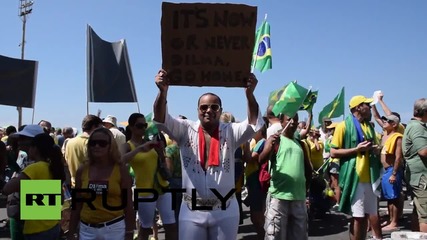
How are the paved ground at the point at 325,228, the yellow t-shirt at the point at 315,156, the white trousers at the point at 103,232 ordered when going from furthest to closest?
the yellow t-shirt at the point at 315,156 < the paved ground at the point at 325,228 < the white trousers at the point at 103,232

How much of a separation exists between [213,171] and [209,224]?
0.38 metres

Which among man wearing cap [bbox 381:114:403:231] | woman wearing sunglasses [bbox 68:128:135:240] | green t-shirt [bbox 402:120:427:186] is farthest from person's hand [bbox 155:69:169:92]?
man wearing cap [bbox 381:114:403:231]

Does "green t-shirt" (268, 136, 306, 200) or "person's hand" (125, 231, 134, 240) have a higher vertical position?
"green t-shirt" (268, 136, 306, 200)

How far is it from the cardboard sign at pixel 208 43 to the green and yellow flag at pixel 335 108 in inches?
266

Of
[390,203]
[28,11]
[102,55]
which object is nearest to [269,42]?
[102,55]

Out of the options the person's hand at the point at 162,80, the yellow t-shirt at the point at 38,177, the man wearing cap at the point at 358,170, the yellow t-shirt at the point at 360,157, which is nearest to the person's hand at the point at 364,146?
the man wearing cap at the point at 358,170

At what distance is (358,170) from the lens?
17.7 ft

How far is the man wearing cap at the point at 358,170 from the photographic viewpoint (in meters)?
5.35

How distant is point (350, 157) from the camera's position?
5461 millimetres

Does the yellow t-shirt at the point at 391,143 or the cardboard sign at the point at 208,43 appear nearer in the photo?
the cardboard sign at the point at 208,43

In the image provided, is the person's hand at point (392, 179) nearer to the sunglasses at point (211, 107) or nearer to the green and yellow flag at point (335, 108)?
the green and yellow flag at point (335, 108)

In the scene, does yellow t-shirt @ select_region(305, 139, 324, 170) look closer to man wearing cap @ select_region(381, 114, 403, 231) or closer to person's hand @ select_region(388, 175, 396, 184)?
man wearing cap @ select_region(381, 114, 403, 231)

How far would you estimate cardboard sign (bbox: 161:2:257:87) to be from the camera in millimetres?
3664

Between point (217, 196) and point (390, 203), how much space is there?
5.31m
